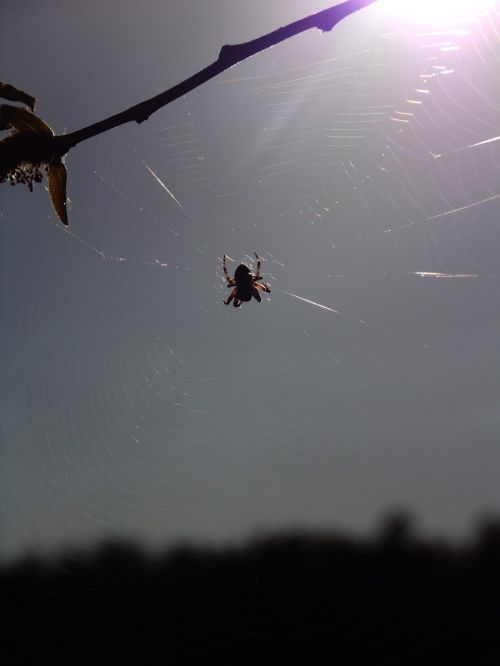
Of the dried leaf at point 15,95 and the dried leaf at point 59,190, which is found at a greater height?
the dried leaf at point 15,95

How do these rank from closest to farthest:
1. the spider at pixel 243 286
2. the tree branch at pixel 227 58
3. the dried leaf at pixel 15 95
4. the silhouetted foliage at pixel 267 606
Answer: the tree branch at pixel 227 58
the dried leaf at pixel 15 95
the spider at pixel 243 286
the silhouetted foliage at pixel 267 606

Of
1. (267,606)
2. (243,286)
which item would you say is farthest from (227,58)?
(267,606)

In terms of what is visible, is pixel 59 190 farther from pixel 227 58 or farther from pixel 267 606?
pixel 267 606

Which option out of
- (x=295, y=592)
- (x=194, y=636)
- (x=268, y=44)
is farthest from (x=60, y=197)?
(x=295, y=592)

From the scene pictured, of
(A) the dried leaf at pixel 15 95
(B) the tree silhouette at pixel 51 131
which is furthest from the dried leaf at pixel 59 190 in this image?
(A) the dried leaf at pixel 15 95

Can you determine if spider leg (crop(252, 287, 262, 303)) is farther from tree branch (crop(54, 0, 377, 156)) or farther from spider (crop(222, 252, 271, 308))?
tree branch (crop(54, 0, 377, 156))

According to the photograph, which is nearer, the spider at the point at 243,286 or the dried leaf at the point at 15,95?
the dried leaf at the point at 15,95

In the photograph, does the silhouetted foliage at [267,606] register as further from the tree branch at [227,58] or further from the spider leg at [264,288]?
the tree branch at [227,58]
